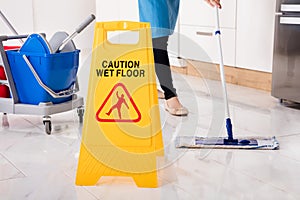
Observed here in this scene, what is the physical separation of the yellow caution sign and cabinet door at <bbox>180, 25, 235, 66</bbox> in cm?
193

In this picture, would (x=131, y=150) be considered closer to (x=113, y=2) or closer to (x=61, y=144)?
(x=61, y=144)

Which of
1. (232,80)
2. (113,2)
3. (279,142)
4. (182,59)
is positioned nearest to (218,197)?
(279,142)

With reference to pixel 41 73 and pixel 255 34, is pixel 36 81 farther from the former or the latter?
pixel 255 34

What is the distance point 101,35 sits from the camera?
1.54m

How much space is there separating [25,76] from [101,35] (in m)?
0.77

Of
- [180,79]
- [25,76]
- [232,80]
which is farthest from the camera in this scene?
[180,79]

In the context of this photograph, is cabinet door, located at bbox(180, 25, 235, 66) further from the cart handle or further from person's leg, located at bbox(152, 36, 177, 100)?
the cart handle

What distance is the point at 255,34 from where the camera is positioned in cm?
316

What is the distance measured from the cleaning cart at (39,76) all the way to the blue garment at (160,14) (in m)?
0.38

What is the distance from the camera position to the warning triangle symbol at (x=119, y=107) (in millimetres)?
1557

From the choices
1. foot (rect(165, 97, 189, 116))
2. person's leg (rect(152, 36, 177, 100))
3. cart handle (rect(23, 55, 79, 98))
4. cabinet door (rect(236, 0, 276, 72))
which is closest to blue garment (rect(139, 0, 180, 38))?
person's leg (rect(152, 36, 177, 100))

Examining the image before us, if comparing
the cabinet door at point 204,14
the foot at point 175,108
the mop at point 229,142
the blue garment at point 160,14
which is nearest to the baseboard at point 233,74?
the cabinet door at point 204,14

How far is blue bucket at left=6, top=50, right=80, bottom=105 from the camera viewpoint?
212 centimetres

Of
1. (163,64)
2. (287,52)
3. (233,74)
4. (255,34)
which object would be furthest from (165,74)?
(233,74)
